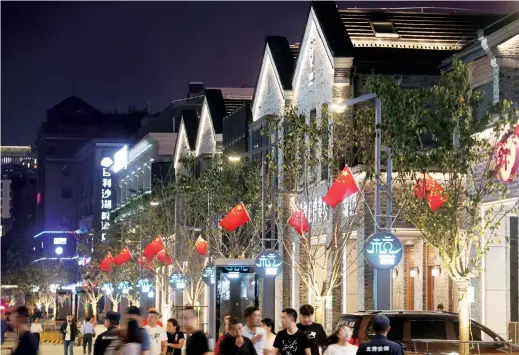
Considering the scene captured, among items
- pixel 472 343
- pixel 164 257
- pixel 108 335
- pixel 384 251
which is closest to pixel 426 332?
pixel 472 343

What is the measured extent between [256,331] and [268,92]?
127 ft

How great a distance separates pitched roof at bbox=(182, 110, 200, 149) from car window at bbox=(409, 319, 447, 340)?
176 feet

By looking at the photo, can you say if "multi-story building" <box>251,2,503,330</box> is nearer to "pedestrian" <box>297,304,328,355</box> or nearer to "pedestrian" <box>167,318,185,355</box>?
"pedestrian" <box>167,318,185,355</box>

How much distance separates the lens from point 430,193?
26.1 m

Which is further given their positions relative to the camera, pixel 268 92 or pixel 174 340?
pixel 268 92

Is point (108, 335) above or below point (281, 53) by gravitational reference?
below

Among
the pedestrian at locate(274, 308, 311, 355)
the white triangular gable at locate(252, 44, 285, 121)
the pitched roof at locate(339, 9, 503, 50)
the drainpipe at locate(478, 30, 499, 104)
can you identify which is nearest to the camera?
the pedestrian at locate(274, 308, 311, 355)

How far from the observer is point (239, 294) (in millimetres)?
43969

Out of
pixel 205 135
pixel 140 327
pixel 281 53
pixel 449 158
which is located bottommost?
pixel 140 327

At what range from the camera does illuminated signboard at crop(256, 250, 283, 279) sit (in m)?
40.5

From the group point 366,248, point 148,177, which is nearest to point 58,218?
point 148,177

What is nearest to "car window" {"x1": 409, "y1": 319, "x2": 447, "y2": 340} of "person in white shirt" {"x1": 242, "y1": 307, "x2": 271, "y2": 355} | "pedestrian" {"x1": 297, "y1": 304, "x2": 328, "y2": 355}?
"pedestrian" {"x1": 297, "y1": 304, "x2": 328, "y2": 355}

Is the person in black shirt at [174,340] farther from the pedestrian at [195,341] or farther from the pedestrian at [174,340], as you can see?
the pedestrian at [195,341]

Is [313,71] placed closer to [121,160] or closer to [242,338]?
[242,338]
